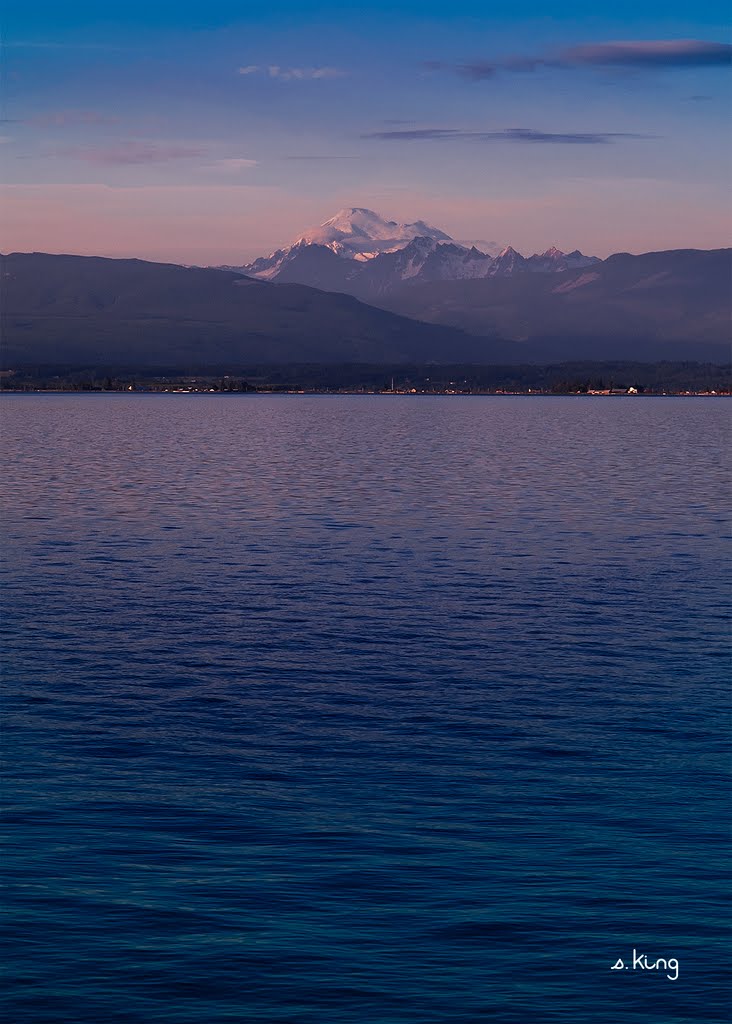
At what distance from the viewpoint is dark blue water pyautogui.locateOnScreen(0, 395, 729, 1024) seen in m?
18.1

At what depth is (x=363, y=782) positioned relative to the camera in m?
24.8

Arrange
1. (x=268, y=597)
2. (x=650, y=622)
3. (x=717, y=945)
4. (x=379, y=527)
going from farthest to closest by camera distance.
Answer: (x=379, y=527) < (x=268, y=597) < (x=650, y=622) < (x=717, y=945)

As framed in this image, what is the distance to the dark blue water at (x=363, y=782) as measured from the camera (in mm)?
18125

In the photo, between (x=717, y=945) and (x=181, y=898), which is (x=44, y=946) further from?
(x=717, y=945)

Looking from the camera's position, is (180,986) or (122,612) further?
(122,612)

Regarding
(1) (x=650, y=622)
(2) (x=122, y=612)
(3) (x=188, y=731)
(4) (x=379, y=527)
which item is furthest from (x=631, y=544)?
(3) (x=188, y=731)

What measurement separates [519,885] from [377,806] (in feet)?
12.5

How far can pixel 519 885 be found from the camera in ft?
66.6
